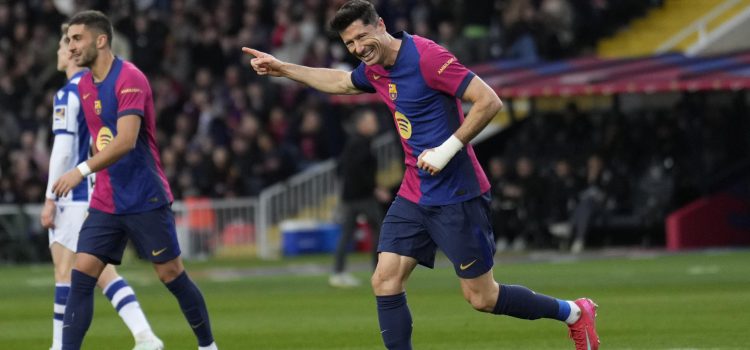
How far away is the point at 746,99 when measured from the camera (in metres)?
28.5

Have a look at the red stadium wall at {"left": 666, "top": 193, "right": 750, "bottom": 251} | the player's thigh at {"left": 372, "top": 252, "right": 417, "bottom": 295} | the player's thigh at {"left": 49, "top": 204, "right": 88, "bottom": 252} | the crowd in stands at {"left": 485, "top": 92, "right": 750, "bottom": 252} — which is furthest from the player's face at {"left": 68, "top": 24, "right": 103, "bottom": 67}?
the crowd in stands at {"left": 485, "top": 92, "right": 750, "bottom": 252}

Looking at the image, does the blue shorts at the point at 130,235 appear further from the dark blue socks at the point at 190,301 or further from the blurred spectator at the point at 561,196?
the blurred spectator at the point at 561,196

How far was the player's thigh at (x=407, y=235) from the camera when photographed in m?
9.89

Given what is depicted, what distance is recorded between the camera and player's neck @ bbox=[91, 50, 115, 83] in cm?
1106

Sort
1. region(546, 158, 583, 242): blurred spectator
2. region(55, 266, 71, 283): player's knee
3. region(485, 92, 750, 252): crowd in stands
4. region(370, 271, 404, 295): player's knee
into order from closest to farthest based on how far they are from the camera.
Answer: region(370, 271, 404, 295): player's knee
region(55, 266, 71, 283): player's knee
region(485, 92, 750, 252): crowd in stands
region(546, 158, 583, 242): blurred spectator

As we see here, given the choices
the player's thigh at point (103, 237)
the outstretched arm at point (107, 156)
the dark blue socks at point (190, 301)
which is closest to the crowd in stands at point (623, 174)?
the dark blue socks at point (190, 301)

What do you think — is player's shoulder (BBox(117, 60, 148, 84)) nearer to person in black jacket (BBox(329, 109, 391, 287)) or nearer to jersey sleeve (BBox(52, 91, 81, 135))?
jersey sleeve (BBox(52, 91, 81, 135))

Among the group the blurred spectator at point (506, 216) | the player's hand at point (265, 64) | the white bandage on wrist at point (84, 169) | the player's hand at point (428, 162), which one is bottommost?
the blurred spectator at point (506, 216)

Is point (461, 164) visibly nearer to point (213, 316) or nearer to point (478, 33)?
point (213, 316)

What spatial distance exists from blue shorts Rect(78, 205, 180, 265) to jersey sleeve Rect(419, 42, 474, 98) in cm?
228

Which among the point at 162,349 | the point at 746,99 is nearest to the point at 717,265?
the point at 746,99

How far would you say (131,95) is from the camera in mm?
10891

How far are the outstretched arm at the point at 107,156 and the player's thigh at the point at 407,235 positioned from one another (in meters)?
1.83

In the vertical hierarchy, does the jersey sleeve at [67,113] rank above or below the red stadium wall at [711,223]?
above
